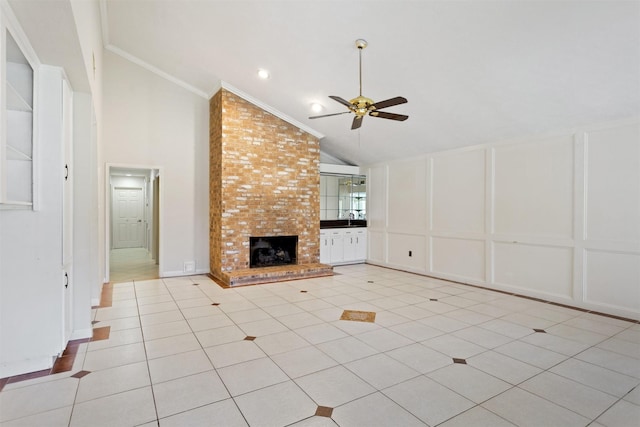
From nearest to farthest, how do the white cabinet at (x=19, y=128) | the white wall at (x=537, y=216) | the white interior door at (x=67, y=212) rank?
the white cabinet at (x=19, y=128) → the white interior door at (x=67, y=212) → the white wall at (x=537, y=216)

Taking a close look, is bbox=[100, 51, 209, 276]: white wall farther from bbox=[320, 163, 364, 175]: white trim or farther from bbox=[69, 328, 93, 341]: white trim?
bbox=[69, 328, 93, 341]: white trim

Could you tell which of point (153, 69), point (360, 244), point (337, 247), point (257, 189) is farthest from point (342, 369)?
point (153, 69)

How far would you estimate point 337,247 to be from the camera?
7.61m

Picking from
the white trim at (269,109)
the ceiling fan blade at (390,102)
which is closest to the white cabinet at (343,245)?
the white trim at (269,109)

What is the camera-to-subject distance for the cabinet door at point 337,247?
297 inches

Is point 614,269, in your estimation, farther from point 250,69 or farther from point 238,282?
point 250,69

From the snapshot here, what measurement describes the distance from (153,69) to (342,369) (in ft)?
20.4

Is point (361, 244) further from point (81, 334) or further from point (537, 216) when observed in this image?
point (81, 334)

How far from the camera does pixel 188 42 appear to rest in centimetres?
497

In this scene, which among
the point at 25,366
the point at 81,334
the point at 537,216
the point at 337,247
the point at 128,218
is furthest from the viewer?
the point at 128,218

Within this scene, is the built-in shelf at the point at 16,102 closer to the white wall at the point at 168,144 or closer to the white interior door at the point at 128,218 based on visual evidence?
the white wall at the point at 168,144

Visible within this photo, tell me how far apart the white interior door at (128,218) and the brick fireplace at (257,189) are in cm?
668

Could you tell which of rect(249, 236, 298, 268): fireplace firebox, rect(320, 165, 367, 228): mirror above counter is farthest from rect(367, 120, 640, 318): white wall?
rect(249, 236, 298, 268): fireplace firebox

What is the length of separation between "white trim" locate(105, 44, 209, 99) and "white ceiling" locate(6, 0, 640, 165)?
52 millimetres
